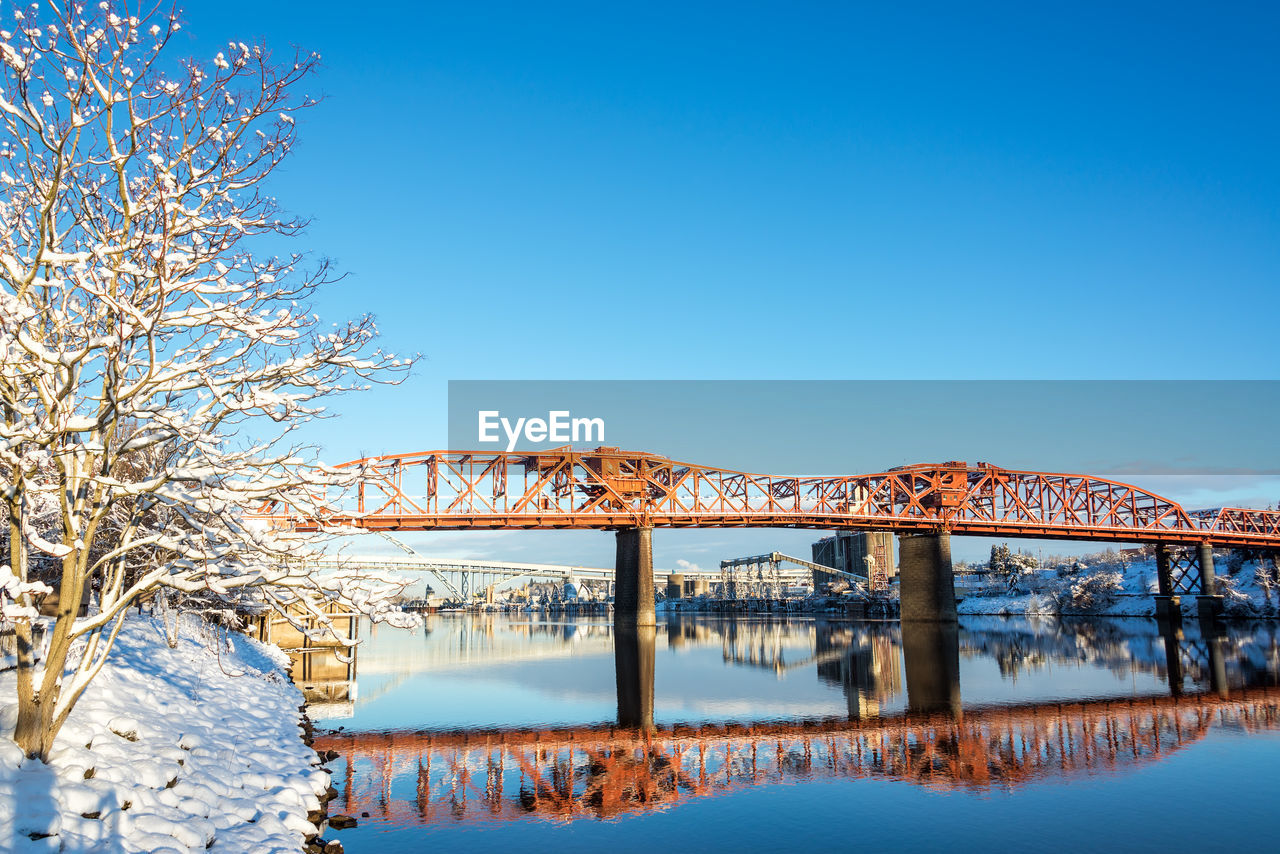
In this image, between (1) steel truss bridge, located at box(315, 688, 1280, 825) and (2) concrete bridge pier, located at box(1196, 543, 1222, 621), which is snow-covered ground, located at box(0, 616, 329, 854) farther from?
(2) concrete bridge pier, located at box(1196, 543, 1222, 621)

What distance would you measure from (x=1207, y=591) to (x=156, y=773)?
4459 inches

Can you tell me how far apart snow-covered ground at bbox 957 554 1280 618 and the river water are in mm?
70784

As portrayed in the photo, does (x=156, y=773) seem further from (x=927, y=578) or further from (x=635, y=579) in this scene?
(x=927, y=578)

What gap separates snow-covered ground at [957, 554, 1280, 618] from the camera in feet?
327

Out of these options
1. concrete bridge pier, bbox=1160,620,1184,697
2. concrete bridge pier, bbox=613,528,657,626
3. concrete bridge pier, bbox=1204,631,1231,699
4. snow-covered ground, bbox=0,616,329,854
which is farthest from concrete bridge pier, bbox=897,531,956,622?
snow-covered ground, bbox=0,616,329,854

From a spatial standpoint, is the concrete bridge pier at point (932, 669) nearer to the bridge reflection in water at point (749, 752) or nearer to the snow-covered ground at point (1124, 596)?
the bridge reflection in water at point (749, 752)

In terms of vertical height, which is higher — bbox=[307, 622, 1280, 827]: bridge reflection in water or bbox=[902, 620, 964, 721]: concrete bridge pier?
bbox=[307, 622, 1280, 827]: bridge reflection in water

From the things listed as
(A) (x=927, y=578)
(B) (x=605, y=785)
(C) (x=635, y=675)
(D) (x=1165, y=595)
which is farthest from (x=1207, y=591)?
(B) (x=605, y=785)

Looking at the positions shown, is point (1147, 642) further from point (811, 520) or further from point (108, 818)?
point (108, 818)

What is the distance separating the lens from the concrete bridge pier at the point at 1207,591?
3701 inches

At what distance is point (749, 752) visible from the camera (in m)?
22.5

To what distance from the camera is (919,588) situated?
84125 millimetres

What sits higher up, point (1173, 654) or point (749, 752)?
point (749, 752)

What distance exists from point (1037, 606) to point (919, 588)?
176 feet
